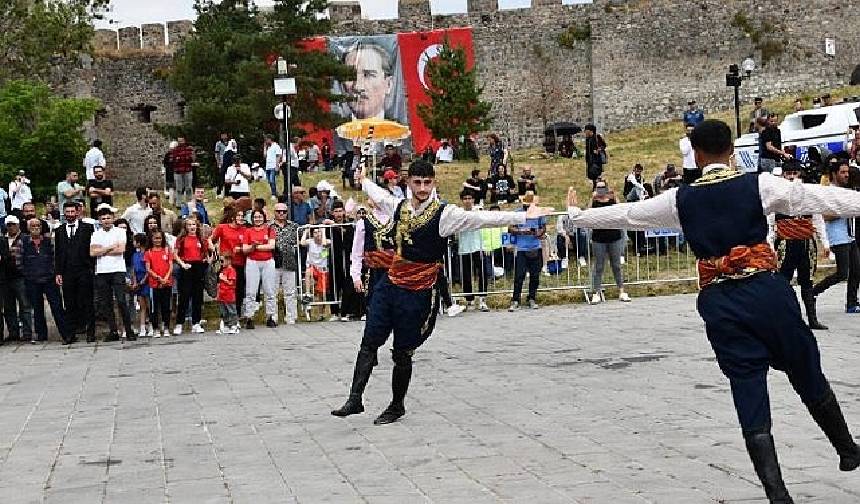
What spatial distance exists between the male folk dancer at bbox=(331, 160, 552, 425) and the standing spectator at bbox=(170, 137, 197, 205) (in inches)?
799

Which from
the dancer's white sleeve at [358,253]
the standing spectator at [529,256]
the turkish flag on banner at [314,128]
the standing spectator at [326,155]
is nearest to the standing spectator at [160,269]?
the standing spectator at [529,256]

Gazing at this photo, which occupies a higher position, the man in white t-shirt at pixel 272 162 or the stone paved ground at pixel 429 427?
the man in white t-shirt at pixel 272 162

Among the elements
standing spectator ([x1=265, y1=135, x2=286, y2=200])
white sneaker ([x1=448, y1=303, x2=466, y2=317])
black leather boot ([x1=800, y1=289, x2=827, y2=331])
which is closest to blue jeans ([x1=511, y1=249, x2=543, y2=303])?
white sneaker ([x1=448, y1=303, x2=466, y2=317])

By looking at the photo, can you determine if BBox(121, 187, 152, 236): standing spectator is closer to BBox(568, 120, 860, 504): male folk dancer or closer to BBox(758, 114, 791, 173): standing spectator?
BBox(758, 114, 791, 173): standing spectator

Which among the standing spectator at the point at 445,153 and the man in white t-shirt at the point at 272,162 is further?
the standing spectator at the point at 445,153

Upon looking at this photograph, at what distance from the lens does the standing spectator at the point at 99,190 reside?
878 inches

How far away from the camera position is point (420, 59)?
49938mm

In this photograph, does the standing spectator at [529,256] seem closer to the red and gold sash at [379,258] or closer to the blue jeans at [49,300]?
the blue jeans at [49,300]

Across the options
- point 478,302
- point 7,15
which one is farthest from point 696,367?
point 7,15

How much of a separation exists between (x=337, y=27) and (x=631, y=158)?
663 inches

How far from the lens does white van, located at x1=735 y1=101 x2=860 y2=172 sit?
2819 centimetres

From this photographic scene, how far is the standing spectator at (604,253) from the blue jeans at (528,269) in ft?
2.52

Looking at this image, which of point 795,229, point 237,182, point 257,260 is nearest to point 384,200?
point 795,229

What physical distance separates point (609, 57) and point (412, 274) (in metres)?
43.9
